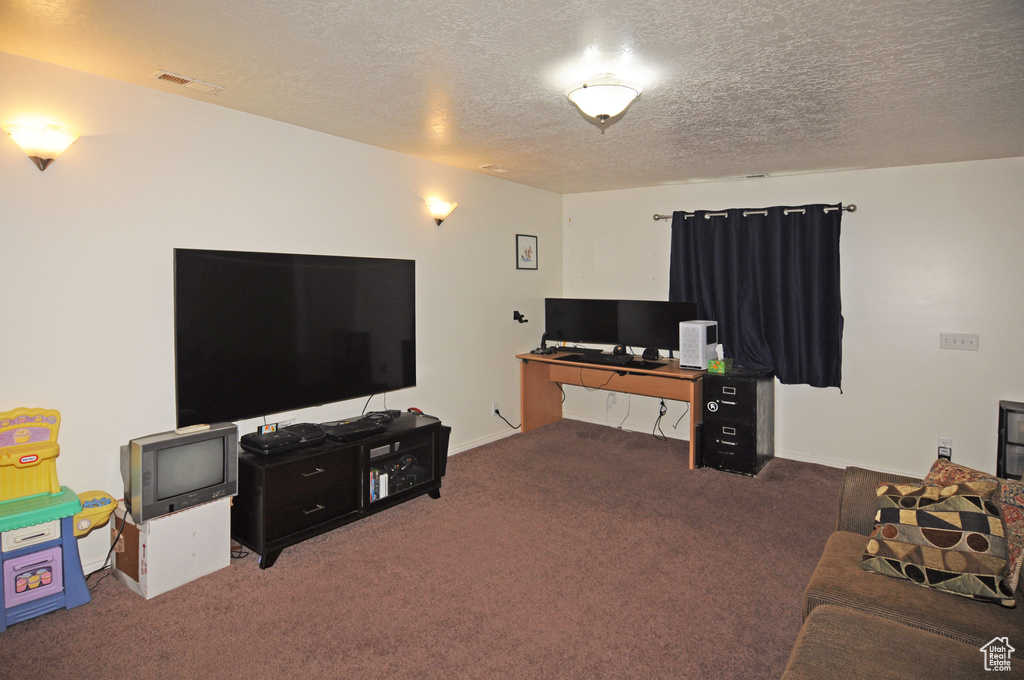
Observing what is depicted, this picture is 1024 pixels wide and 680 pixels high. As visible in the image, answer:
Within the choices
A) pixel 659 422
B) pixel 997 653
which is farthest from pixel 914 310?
pixel 997 653

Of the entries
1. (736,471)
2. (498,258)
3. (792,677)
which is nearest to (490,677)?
(792,677)

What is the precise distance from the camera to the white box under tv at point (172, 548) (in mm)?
2486

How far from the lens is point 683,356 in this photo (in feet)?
15.1

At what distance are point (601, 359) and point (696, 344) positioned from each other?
0.83 meters

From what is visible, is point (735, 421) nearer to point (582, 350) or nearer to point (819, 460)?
point (819, 460)

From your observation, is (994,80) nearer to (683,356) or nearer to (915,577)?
(915,577)

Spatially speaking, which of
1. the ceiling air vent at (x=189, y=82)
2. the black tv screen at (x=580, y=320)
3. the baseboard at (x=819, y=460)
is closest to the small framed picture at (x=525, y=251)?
the black tv screen at (x=580, y=320)

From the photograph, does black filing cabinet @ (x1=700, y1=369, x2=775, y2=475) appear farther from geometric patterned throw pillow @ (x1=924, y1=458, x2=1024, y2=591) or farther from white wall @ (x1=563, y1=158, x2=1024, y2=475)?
geometric patterned throw pillow @ (x1=924, y1=458, x2=1024, y2=591)

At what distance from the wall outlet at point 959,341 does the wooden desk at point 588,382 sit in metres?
1.68

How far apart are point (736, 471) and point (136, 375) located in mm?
3936

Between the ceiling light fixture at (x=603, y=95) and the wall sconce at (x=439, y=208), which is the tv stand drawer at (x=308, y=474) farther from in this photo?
the ceiling light fixture at (x=603, y=95)

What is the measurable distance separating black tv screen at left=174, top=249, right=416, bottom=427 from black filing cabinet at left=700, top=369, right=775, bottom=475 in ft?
7.67

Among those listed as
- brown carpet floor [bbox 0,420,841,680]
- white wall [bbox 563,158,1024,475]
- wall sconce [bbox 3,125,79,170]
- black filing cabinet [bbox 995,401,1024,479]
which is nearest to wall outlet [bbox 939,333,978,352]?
white wall [bbox 563,158,1024,475]

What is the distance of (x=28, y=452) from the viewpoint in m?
2.33
